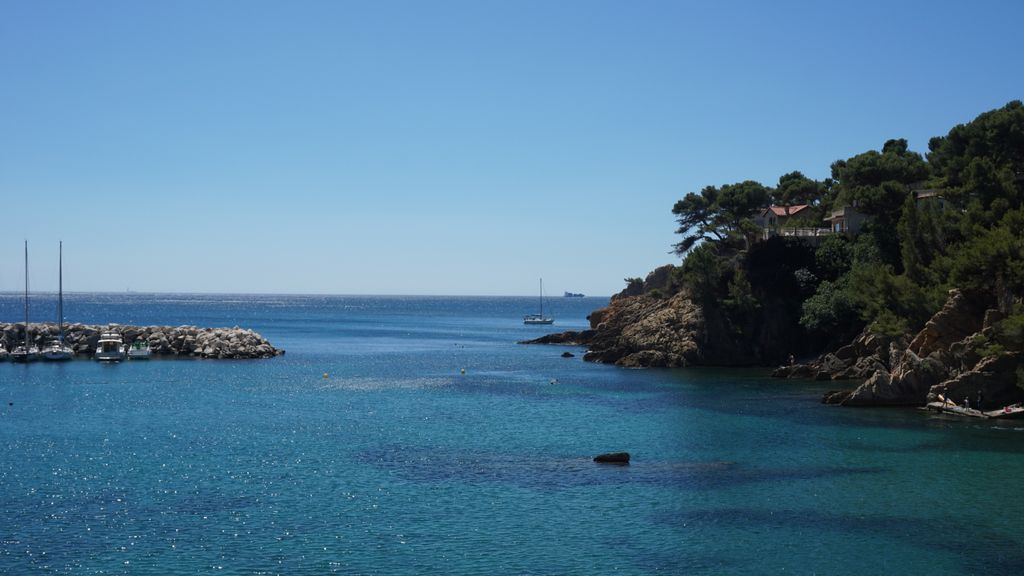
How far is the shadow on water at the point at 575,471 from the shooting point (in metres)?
42.2

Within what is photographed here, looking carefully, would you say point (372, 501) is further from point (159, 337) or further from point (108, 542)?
point (159, 337)

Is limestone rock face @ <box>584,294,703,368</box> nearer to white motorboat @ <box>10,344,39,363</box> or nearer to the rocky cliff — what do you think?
the rocky cliff

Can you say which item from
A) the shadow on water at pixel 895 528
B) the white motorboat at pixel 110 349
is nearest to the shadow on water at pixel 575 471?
the shadow on water at pixel 895 528

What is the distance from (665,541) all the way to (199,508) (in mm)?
19023

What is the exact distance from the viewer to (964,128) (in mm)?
89625

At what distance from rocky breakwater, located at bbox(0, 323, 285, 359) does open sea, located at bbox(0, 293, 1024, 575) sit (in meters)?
35.5

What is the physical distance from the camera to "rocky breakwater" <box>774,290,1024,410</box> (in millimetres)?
58312

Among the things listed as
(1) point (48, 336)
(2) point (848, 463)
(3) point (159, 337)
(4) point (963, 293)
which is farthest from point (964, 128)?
(1) point (48, 336)

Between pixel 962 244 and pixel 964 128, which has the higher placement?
pixel 964 128

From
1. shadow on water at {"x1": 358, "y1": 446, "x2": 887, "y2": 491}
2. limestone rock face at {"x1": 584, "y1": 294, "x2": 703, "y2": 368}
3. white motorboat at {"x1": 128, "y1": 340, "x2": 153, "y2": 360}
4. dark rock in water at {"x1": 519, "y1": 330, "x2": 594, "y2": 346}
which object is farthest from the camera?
dark rock in water at {"x1": 519, "y1": 330, "x2": 594, "y2": 346}

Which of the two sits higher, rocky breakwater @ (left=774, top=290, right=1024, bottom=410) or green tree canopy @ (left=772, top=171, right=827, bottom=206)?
green tree canopy @ (left=772, top=171, right=827, bottom=206)

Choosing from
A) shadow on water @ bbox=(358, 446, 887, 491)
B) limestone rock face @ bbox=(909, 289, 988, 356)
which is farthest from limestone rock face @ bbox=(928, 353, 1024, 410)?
shadow on water @ bbox=(358, 446, 887, 491)

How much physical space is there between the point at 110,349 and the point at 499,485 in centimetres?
8307

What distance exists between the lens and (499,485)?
136ft
